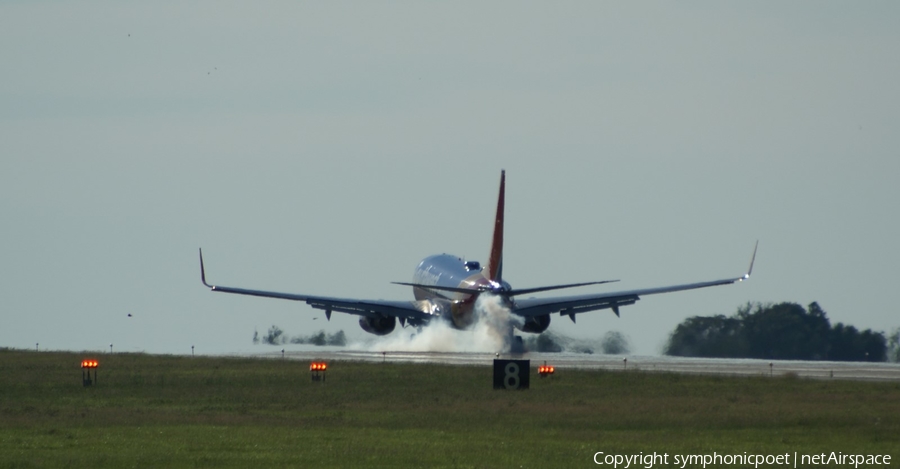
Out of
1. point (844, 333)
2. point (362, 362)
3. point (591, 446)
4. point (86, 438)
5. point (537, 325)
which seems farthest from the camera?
point (844, 333)

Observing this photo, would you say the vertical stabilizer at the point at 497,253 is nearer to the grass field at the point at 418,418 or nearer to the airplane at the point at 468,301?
the airplane at the point at 468,301

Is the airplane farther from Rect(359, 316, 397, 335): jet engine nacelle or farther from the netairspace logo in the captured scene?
the netairspace logo

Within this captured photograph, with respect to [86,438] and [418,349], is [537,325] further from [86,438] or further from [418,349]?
[86,438]

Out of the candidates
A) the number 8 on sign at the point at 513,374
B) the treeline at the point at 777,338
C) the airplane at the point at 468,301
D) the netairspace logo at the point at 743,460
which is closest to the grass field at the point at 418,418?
the netairspace logo at the point at 743,460

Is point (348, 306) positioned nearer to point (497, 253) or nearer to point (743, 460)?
point (497, 253)

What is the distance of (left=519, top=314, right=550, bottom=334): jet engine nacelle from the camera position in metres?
78.4

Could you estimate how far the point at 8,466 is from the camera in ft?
86.7

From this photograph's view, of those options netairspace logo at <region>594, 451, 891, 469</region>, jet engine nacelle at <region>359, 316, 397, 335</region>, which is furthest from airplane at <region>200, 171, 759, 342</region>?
netairspace logo at <region>594, 451, 891, 469</region>

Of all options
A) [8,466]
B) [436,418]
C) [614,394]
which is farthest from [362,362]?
[8,466]

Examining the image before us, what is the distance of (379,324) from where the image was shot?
85688 millimetres

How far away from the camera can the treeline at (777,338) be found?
8719 centimetres

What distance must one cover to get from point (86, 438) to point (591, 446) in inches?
450

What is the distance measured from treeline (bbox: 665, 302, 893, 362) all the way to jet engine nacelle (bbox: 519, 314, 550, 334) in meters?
9.81

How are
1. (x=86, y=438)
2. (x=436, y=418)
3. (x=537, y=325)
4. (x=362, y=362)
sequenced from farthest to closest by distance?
(x=537, y=325)
(x=362, y=362)
(x=436, y=418)
(x=86, y=438)
